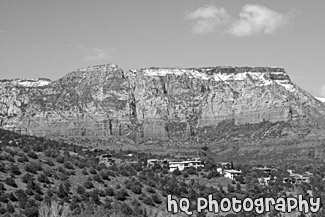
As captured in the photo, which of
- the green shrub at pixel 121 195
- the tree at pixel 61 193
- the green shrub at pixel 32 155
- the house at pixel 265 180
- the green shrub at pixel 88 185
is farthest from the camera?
the house at pixel 265 180

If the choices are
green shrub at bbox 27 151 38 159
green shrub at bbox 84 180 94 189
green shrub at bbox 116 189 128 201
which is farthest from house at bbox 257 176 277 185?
green shrub at bbox 27 151 38 159

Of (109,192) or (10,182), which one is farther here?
(109,192)

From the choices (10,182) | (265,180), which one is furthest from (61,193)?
(265,180)

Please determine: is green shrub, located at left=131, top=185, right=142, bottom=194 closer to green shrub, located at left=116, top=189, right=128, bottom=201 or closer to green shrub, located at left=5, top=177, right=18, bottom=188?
green shrub, located at left=116, top=189, right=128, bottom=201

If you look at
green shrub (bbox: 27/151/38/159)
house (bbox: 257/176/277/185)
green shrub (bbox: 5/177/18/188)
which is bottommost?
house (bbox: 257/176/277/185)

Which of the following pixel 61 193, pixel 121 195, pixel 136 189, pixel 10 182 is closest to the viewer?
pixel 10 182

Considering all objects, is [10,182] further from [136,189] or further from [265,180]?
[265,180]

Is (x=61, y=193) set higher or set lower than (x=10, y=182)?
lower

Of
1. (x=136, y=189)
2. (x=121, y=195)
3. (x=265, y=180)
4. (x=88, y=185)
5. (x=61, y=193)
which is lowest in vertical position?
(x=265, y=180)

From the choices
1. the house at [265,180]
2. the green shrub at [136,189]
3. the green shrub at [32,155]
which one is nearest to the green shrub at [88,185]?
the green shrub at [136,189]

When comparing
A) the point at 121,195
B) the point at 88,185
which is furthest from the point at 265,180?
the point at 88,185

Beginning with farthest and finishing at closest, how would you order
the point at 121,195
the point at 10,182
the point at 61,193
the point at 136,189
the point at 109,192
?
the point at 136,189
the point at 109,192
the point at 121,195
the point at 61,193
the point at 10,182

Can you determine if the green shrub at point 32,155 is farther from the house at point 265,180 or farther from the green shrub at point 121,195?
the house at point 265,180
